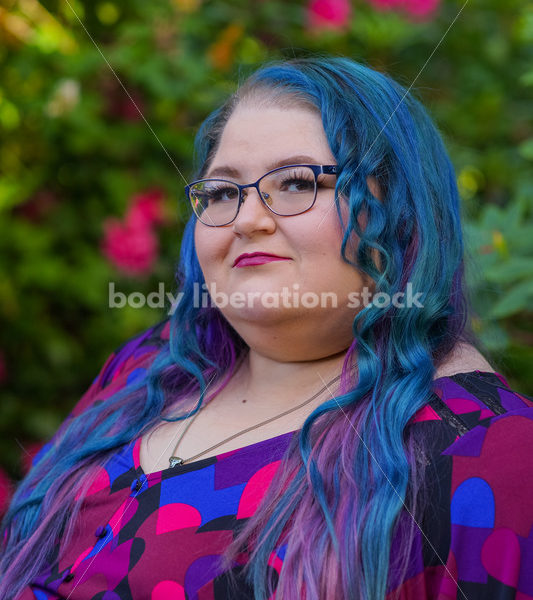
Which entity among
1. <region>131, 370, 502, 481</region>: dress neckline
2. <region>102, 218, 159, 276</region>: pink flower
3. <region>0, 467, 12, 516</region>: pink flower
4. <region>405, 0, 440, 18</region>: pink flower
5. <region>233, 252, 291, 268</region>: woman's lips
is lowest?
<region>0, 467, 12, 516</region>: pink flower

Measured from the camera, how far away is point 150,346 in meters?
1.79

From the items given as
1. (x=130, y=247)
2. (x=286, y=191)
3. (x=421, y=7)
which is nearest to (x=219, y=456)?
(x=286, y=191)

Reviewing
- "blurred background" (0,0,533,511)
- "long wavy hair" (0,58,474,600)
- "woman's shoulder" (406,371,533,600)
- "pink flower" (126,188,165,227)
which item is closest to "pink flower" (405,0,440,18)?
"blurred background" (0,0,533,511)

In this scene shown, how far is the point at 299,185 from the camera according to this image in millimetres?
1267

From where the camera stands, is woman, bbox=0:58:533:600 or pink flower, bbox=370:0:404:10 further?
pink flower, bbox=370:0:404:10

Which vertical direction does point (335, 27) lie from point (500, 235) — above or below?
above

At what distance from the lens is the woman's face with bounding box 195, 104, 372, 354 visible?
1242 mm

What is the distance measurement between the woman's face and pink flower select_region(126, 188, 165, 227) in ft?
4.33

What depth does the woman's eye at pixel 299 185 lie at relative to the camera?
1.26 metres

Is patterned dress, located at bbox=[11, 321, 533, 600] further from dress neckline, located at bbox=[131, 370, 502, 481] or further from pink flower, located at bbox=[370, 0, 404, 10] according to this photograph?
pink flower, located at bbox=[370, 0, 404, 10]

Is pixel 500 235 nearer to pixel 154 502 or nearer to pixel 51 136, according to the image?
pixel 154 502

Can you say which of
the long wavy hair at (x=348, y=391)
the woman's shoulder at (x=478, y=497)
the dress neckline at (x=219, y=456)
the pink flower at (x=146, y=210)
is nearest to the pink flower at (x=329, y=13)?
the pink flower at (x=146, y=210)

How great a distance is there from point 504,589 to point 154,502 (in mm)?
604

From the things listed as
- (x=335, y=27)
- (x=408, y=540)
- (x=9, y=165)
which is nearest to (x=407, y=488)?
(x=408, y=540)
